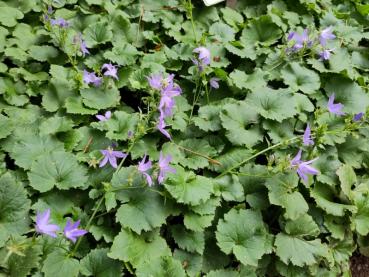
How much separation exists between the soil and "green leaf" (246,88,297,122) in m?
1.13

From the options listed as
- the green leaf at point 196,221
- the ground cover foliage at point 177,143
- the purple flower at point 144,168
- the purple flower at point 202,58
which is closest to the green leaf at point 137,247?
the ground cover foliage at point 177,143

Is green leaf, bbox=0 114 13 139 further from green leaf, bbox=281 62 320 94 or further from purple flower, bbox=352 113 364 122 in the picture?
purple flower, bbox=352 113 364 122

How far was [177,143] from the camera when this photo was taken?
263cm

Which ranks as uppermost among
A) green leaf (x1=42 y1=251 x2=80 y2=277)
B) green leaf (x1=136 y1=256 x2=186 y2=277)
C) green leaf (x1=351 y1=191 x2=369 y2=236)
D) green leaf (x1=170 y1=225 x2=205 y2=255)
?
green leaf (x1=42 y1=251 x2=80 y2=277)

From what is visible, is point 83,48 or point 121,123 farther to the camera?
point 83,48

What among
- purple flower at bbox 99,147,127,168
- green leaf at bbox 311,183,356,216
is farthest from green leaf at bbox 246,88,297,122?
purple flower at bbox 99,147,127,168

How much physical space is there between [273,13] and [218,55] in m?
0.73

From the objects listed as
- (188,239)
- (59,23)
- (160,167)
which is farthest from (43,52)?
(188,239)

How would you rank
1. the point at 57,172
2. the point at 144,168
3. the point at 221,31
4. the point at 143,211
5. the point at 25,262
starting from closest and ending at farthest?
the point at 25,262, the point at 144,168, the point at 143,211, the point at 57,172, the point at 221,31

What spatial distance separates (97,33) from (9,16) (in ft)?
2.13

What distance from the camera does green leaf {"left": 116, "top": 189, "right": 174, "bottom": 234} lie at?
7.10ft

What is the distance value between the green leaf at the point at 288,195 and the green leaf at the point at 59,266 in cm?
108

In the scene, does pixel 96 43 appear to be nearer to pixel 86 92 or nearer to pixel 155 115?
pixel 86 92

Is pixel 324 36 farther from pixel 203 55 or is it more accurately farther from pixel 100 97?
pixel 100 97
